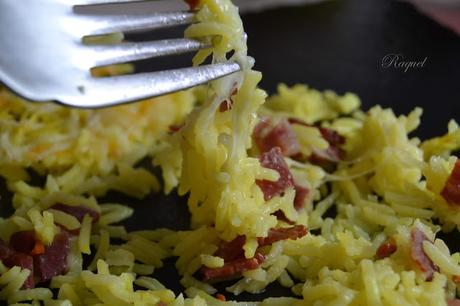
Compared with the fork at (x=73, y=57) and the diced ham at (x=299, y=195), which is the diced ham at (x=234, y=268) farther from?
the fork at (x=73, y=57)

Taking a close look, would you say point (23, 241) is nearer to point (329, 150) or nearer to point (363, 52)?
point (329, 150)

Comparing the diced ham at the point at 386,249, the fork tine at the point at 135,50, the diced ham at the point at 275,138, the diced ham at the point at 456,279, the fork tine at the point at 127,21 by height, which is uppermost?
the fork tine at the point at 127,21

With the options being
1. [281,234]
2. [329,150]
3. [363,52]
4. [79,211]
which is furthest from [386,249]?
[363,52]

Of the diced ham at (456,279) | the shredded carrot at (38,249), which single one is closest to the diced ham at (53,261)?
the shredded carrot at (38,249)

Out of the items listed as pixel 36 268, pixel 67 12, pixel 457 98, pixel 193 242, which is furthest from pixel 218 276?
pixel 457 98

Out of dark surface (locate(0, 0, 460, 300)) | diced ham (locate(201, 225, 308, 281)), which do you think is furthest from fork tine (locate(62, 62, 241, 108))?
dark surface (locate(0, 0, 460, 300))

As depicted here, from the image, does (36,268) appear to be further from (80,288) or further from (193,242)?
(193,242)
